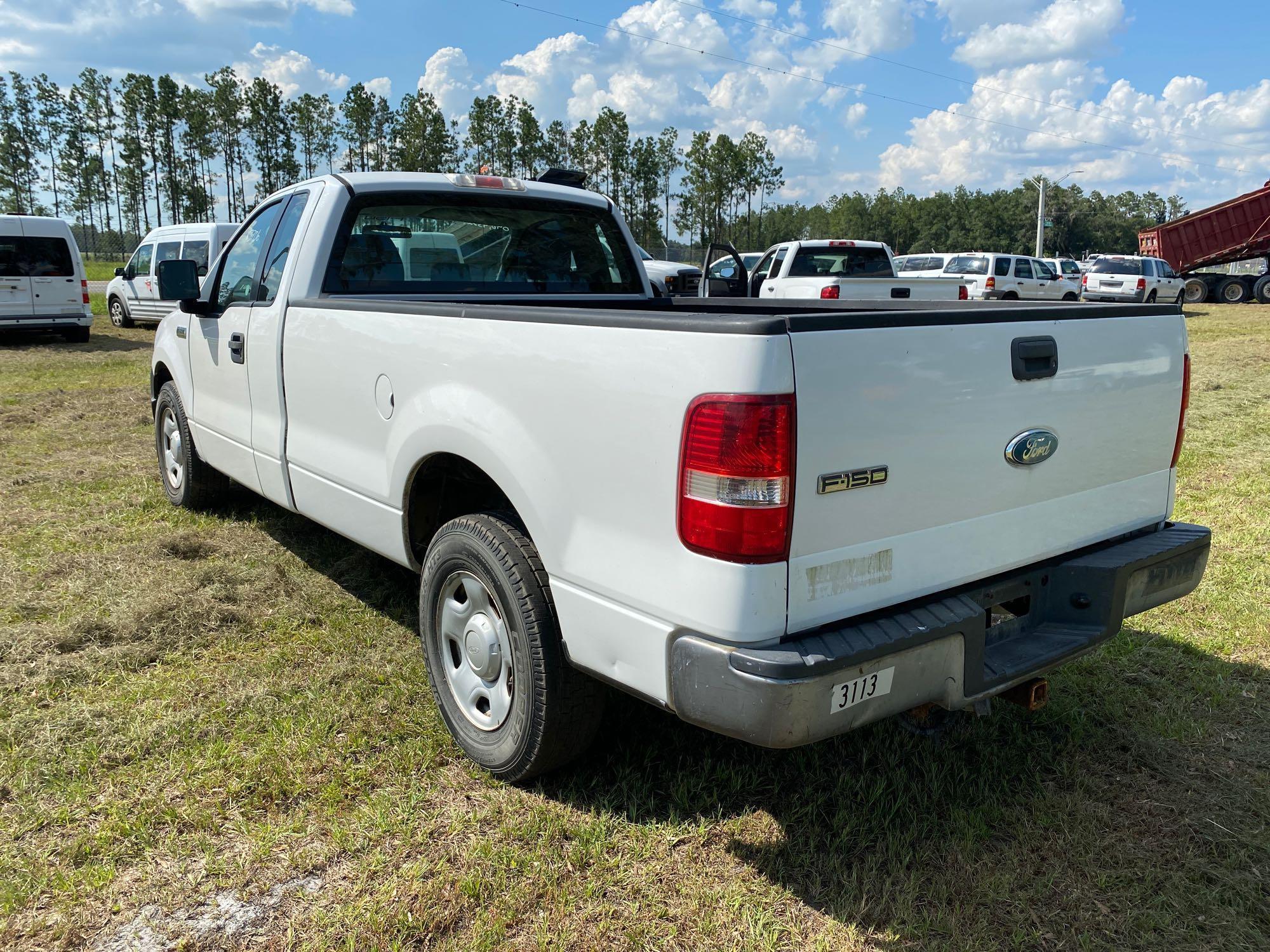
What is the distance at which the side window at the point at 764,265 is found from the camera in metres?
17.2

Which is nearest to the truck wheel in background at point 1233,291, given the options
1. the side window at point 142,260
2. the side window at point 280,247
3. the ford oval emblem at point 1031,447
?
the side window at point 142,260

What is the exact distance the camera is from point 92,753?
3.21 metres

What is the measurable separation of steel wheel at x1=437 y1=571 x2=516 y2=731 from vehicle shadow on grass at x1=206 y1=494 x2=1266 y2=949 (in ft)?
1.05

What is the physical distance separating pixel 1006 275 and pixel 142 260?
21.8 m

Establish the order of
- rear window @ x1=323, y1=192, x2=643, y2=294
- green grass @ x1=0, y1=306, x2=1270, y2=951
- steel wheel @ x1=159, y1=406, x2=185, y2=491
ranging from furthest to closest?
steel wheel @ x1=159, y1=406, x2=185, y2=491
rear window @ x1=323, y1=192, x2=643, y2=294
green grass @ x1=0, y1=306, x2=1270, y2=951

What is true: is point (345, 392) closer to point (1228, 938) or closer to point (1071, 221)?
point (1228, 938)

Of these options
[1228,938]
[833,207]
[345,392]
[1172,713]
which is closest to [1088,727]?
[1172,713]

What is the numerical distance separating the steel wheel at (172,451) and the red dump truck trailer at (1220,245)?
35.0 meters

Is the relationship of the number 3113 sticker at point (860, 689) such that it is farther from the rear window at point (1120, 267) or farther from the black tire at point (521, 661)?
the rear window at point (1120, 267)

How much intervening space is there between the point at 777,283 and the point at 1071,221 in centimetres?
11203

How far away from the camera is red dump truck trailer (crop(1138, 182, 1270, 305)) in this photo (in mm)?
31250

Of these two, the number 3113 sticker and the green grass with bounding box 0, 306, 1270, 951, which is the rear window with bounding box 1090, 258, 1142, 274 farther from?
the number 3113 sticker

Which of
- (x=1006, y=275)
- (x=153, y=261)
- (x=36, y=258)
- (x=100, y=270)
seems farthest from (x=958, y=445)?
(x=100, y=270)

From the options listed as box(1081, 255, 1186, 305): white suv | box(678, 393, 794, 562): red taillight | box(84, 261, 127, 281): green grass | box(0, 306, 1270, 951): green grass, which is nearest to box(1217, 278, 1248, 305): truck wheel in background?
box(1081, 255, 1186, 305): white suv
